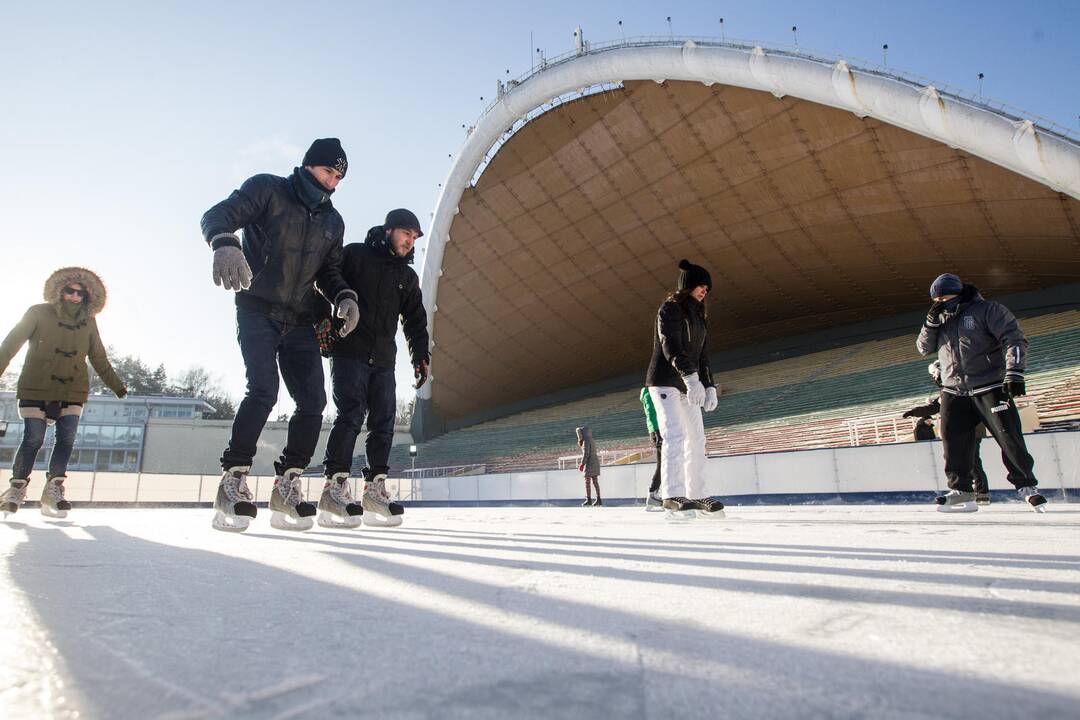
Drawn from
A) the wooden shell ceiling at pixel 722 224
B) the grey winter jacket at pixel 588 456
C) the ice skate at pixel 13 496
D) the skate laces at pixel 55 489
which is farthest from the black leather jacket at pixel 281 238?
the wooden shell ceiling at pixel 722 224

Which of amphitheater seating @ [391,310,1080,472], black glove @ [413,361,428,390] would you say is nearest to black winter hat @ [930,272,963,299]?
black glove @ [413,361,428,390]

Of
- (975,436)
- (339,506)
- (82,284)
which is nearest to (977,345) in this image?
(975,436)

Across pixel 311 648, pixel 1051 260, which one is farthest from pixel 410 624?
pixel 1051 260

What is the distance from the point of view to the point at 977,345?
4.36 m

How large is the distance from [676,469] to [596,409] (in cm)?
2200

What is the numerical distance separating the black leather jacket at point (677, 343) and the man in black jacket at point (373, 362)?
1676 millimetres

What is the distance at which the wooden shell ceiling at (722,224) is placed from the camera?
15984 mm

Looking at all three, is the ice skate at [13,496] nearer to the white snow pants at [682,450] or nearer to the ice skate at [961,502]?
the white snow pants at [682,450]

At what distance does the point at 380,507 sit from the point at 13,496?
2.99 metres

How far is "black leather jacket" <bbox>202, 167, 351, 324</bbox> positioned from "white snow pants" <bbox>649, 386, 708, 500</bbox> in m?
2.43

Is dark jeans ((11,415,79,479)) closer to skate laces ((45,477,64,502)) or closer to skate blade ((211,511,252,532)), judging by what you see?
skate laces ((45,477,64,502))

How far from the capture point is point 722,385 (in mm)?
22891

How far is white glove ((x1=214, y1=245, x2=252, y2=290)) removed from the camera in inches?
107

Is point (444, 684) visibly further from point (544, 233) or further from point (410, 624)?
point (544, 233)
